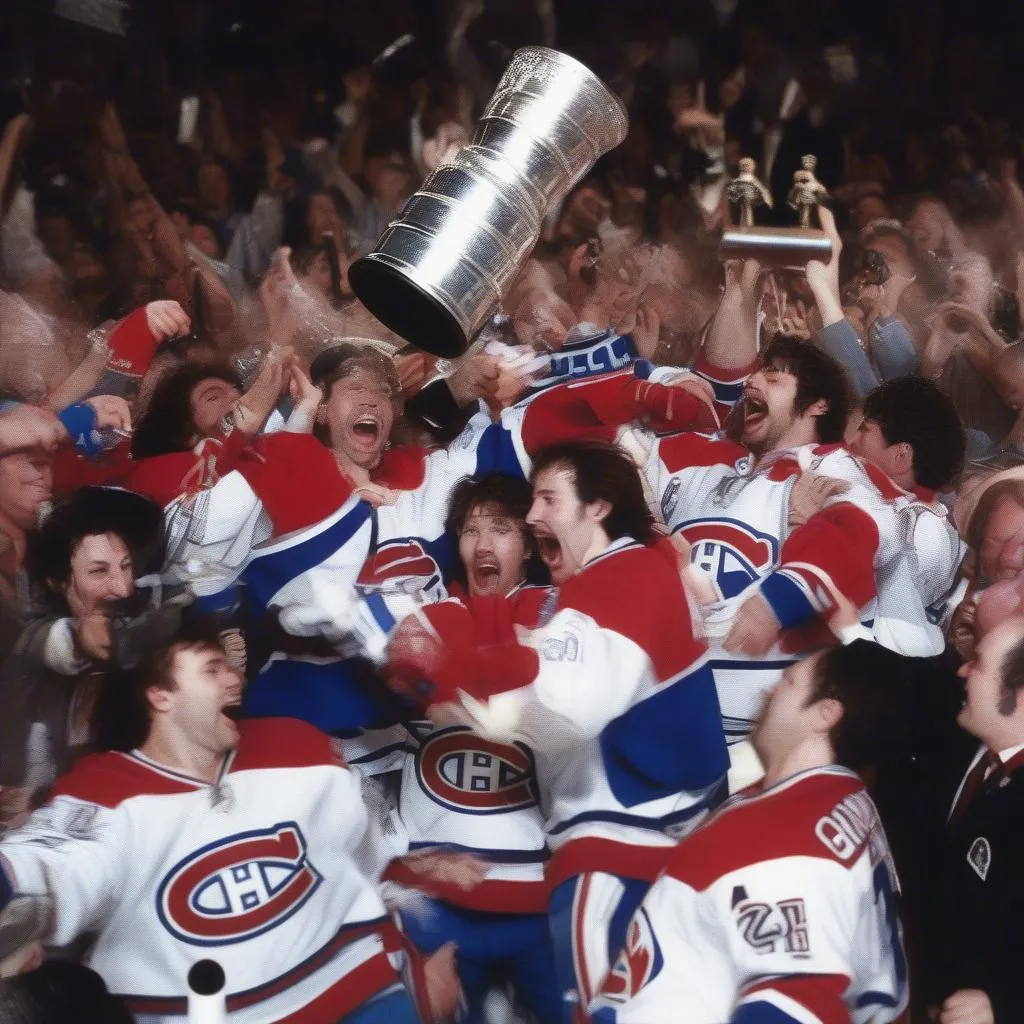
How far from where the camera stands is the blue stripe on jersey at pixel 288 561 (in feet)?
→ 6.15

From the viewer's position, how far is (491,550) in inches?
73.5

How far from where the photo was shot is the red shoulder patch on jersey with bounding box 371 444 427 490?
195 cm

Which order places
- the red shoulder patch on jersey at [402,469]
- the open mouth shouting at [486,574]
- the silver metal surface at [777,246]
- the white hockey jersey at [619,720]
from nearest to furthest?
the white hockey jersey at [619,720] < the open mouth shouting at [486,574] < the red shoulder patch on jersey at [402,469] < the silver metal surface at [777,246]

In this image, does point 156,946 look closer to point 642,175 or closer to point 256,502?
point 256,502

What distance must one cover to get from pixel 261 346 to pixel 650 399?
2.02 feet

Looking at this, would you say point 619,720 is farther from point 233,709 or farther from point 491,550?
point 233,709

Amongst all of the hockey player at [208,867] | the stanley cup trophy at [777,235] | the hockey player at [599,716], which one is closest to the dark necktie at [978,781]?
the hockey player at [599,716]

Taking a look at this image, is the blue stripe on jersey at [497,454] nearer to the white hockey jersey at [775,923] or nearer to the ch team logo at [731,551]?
the ch team logo at [731,551]

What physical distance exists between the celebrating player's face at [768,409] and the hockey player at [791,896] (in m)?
0.38

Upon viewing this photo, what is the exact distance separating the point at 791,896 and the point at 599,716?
0.31 meters

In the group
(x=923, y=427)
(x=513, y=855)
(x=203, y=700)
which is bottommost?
(x=513, y=855)

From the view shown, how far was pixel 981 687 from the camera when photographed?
1.77 m

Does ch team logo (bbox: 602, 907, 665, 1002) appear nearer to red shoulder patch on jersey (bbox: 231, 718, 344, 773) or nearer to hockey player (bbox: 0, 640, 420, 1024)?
hockey player (bbox: 0, 640, 420, 1024)

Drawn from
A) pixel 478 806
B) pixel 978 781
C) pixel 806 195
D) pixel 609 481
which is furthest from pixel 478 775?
pixel 806 195
